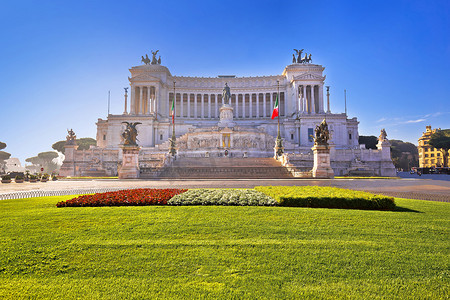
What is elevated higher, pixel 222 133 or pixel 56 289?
pixel 222 133

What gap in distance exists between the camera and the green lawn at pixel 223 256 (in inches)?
163

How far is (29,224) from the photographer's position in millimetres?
7199

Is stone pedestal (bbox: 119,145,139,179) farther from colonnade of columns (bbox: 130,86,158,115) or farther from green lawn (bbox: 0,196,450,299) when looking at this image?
colonnade of columns (bbox: 130,86,158,115)

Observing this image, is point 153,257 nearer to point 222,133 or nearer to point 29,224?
point 29,224

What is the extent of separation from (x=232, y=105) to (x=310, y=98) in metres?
23.4

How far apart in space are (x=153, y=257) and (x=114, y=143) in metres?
69.2

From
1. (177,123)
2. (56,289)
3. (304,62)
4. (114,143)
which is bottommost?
(56,289)

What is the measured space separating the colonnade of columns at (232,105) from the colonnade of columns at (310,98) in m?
9.76

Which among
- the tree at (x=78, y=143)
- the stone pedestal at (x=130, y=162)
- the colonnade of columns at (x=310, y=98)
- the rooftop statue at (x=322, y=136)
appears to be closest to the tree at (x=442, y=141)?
the colonnade of columns at (x=310, y=98)

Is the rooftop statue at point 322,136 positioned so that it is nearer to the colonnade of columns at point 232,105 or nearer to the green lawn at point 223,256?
the green lawn at point 223,256

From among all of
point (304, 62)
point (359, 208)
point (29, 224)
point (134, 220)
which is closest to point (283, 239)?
point (134, 220)

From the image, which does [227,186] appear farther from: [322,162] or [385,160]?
[385,160]

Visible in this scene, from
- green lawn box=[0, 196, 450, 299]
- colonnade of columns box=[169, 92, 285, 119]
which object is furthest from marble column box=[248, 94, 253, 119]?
green lawn box=[0, 196, 450, 299]

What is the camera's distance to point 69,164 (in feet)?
164
